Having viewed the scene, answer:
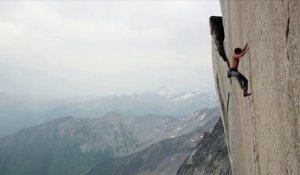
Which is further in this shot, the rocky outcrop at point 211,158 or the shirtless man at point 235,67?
the rocky outcrop at point 211,158

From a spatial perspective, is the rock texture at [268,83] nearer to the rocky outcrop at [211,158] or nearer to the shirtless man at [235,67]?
the shirtless man at [235,67]

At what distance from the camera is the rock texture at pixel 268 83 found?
38.2 ft

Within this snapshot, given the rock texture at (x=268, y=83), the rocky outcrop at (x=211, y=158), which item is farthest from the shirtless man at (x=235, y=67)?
the rocky outcrop at (x=211, y=158)

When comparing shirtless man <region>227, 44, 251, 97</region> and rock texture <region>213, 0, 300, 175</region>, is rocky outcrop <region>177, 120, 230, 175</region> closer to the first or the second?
rock texture <region>213, 0, 300, 175</region>

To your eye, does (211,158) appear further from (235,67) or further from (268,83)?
(268,83)

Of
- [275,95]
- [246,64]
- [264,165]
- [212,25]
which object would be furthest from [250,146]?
[212,25]

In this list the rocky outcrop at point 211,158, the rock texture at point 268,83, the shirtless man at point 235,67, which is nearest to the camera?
the rock texture at point 268,83

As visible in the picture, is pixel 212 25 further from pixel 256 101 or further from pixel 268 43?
pixel 268 43

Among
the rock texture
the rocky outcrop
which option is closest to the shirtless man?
the rock texture

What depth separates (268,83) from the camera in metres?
14.3

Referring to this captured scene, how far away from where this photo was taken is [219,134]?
99.2 metres

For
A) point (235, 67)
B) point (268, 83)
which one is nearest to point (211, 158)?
point (235, 67)

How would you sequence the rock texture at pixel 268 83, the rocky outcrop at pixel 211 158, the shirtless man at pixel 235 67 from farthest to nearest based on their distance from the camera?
the rocky outcrop at pixel 211 158
the shirtless man at pixel 235 67
the rock texture at pixel 268 83

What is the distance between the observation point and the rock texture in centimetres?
1163
